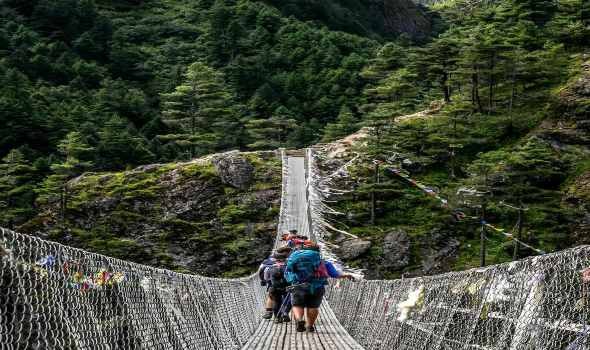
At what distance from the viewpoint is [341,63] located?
200 ft

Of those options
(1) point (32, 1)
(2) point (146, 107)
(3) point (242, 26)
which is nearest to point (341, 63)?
(3) point (242, 26)

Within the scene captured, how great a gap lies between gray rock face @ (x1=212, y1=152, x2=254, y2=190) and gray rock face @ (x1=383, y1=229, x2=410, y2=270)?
678cm

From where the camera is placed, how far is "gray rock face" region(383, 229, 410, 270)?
21.8m

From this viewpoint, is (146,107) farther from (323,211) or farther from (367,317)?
(367,317)

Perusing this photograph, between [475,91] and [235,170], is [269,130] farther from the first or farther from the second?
[475,91]

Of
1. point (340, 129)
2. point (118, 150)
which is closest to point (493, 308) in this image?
point (340, 129)

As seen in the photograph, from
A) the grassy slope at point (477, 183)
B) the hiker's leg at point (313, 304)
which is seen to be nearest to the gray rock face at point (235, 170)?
the grassy slope at point (477, 183)

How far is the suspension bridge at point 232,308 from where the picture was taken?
265 cm

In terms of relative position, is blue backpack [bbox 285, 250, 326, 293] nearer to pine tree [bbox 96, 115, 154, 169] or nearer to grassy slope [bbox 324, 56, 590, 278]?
grassy slope [bbox 324, 56, 590, 278]

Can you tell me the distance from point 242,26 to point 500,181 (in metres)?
52.3

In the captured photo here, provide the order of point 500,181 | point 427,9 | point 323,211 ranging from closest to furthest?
point 500,181 → point 323,211 → point 427,9

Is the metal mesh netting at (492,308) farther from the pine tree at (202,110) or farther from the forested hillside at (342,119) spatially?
the pine tree at (202,110)

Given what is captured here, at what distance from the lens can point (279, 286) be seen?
7.99 metres

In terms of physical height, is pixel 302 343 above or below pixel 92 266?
below
